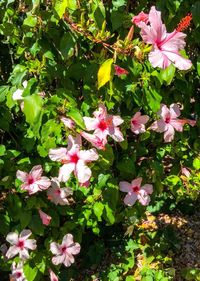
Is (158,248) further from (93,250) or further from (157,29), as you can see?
(157,29)

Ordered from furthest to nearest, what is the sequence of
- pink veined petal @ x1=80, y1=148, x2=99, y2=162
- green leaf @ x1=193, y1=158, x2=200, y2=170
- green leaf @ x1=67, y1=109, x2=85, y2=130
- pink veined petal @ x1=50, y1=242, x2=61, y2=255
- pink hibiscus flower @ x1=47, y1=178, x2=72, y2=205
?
green leaf @ x1=193, y1=158, x2=200, y2=170 < pink veined petal @ x1=50, y1=242, x2=61, y2=255 < pink hibiscus flower @ x1=47, y1=178, x2=72, y2=205 < pink veined petal @ x1=80, y1=148, x2=99, y2=162 < green leaf @ x1=67, y1=109, x2=85, y2=130

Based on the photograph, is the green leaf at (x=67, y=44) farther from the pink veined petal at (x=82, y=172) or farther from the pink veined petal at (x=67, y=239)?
the pink veined petal at (x=67, y=239)

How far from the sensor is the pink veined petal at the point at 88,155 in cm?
173

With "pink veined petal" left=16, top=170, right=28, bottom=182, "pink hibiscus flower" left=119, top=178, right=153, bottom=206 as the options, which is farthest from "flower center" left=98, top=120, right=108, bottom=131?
"pink hibiscus flower" left=119, top=178, right=153, bottom=206

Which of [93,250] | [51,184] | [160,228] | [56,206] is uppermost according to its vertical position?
[51,184]

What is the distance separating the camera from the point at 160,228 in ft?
11.0

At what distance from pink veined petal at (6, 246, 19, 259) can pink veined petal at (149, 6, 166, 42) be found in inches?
49.7

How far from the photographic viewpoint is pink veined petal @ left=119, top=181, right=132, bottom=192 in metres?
2.24

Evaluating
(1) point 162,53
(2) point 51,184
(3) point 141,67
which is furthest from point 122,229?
(1) point 162,53

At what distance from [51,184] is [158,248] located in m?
1.24

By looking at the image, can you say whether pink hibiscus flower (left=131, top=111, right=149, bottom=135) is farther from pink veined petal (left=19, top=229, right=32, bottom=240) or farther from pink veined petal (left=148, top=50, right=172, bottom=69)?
pink veined petal (left=19, top=229, right=32, bottom=240)

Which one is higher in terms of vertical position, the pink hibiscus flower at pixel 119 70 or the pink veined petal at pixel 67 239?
the pink hibiscus flower at pixel 119 70

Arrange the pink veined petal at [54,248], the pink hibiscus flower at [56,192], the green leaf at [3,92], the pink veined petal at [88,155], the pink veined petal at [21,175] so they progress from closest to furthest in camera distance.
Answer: the pink veined petal at [88,155]
the green leaf at [3,92]
the pink veined petal at [21,175]
the pink hibiscus flower at [56,192]
the pink veined petal at [54,248]

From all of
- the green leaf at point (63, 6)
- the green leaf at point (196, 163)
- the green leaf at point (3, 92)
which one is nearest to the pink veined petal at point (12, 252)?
the green leaf at point (3, 92)
